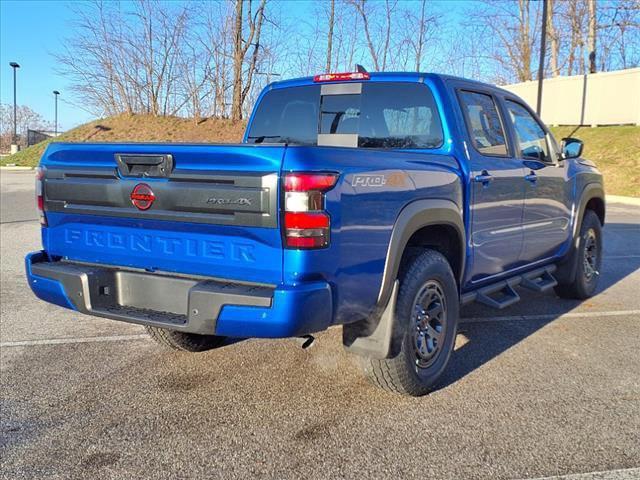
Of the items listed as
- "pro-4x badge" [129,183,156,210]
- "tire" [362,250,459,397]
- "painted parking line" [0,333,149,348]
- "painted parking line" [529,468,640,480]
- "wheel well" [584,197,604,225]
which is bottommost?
"painted parking line" [0,333,149,348]

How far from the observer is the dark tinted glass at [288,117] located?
15.0 ft

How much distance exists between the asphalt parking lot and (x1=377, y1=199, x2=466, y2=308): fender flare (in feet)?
2.60

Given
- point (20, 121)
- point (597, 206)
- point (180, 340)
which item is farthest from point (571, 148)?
point (20, 121)

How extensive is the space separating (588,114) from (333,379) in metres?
25.1

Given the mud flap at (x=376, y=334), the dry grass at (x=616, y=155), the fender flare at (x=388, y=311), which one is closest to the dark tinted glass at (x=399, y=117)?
the fender flare at (x=388, y=311)

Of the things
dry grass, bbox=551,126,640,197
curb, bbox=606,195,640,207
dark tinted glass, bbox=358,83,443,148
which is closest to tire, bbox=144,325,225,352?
dark tinted glass, bbox=358,83,443,148

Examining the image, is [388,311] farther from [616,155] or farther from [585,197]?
[616,155]

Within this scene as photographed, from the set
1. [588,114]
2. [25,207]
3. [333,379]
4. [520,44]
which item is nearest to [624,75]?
[588,114]

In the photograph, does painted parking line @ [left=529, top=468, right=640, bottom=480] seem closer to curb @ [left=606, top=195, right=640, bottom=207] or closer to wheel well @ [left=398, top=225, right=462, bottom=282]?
wheel well @ [left=398, top=225, right=462, bottom=282]

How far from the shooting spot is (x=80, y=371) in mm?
4062

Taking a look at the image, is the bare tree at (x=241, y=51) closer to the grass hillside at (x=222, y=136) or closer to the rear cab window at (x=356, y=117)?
the grass hillside at (x=222, y=136)

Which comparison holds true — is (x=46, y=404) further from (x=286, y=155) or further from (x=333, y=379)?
(x=286, y=155)

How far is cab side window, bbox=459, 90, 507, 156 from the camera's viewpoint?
13.7 ft

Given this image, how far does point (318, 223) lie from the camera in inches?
106
